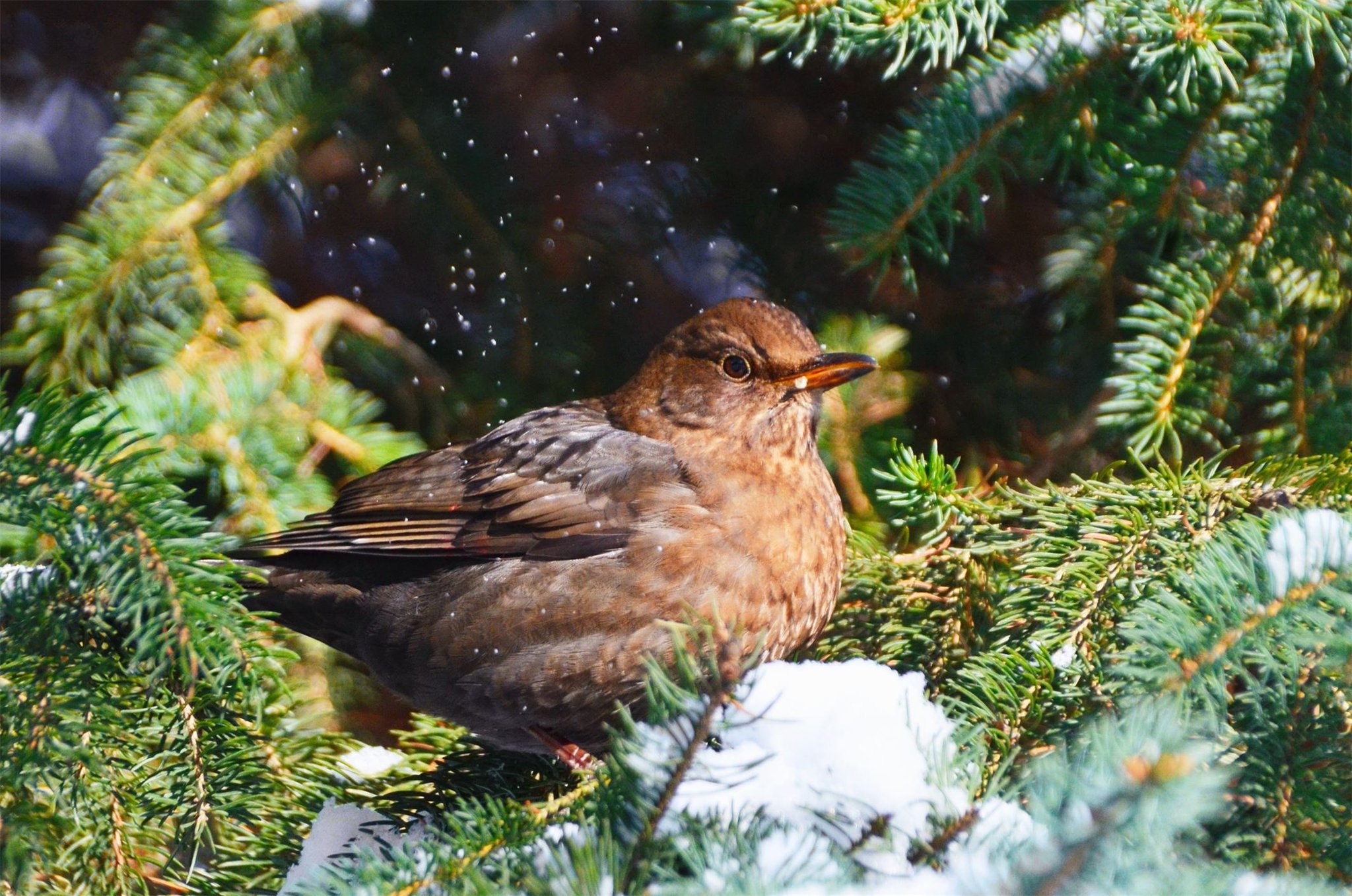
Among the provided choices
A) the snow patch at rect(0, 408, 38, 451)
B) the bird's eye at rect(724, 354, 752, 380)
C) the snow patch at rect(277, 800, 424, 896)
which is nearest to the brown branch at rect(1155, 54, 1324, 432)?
the bird's eye at rect(724, 354, 752, 380)

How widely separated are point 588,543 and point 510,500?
0.23 m

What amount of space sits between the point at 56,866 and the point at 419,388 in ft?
5.51

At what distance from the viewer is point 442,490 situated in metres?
2.62

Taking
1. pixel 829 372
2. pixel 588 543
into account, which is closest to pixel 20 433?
pixel 588 543

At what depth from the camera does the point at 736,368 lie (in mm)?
2736

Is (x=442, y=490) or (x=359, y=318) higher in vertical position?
(x=359, y=318)

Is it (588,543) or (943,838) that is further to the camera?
(588,543)

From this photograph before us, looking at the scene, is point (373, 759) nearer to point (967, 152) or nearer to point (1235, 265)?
point (967, 152)

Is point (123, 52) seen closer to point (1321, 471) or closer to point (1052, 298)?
point (1052, 298)

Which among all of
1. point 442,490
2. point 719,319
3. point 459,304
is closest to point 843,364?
point 719,319

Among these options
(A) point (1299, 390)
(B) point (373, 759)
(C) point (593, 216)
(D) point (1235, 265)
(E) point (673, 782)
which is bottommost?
(B) point (373, 759)

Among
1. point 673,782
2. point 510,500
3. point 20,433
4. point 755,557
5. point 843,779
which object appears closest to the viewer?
point 673,782

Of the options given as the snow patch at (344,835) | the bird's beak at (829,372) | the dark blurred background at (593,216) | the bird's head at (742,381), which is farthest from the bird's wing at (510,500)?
the snow patch at (344,835)

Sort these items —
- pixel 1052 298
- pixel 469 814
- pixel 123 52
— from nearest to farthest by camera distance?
pixel 469 814 < pixel 1052 298 < pixel 123 52
